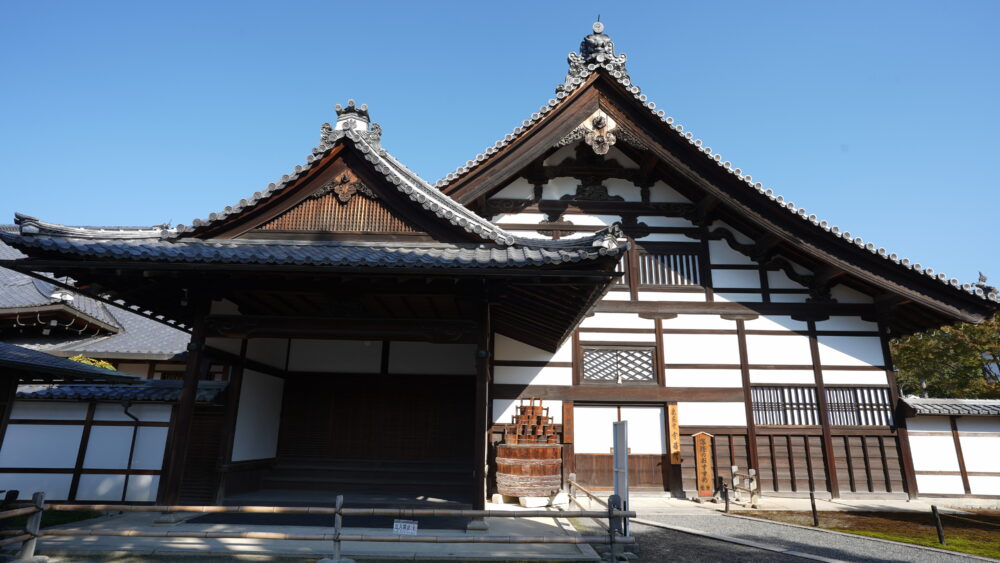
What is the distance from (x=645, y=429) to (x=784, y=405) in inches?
126

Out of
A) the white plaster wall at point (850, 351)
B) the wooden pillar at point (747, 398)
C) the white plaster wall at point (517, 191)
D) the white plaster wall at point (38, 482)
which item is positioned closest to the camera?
the white plaster wall at point (38, 482)

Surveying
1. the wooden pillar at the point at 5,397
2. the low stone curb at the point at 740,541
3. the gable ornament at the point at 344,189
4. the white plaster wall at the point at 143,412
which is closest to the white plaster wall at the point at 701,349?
the low stone curb at the point at 740,541

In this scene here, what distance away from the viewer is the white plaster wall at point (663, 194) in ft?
43.8

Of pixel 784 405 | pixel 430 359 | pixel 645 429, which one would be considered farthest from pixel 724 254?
pixel 430 359

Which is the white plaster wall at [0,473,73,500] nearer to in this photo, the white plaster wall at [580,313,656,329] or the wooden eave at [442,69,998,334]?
the wooden eave at [442,69,998,334]

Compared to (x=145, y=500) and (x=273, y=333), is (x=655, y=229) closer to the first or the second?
(x=273, y=333)

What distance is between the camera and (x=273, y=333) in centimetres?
783

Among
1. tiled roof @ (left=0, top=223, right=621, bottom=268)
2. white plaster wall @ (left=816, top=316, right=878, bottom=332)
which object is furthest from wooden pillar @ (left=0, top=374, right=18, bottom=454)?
white plaster wall @ (left=816, top=316, right=878, bottom=332)

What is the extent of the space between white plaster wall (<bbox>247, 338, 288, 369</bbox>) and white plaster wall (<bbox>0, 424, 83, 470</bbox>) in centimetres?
371

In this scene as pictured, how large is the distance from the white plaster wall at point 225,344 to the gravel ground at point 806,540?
7.45 m

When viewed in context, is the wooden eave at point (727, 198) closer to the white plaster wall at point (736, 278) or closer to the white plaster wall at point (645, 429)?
the white plaster wall at point (736, 278)

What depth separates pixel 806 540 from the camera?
7.52 meters

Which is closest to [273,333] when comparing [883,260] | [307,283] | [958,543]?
[307,283]

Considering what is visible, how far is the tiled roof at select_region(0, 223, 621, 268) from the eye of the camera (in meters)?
6.70
